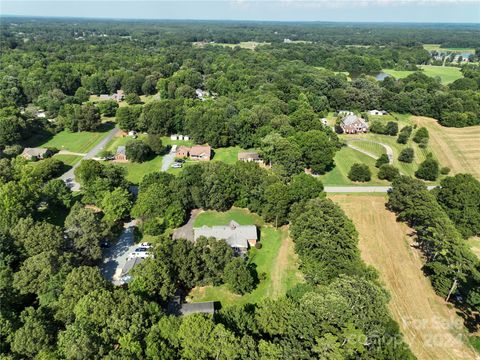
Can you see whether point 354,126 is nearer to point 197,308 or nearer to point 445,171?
point 445,171

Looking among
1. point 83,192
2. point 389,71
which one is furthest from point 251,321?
point 389,71

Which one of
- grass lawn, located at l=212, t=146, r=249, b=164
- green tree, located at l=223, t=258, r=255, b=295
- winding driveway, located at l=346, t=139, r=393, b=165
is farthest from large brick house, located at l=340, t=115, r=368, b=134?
green tree, located at l=223, t=258, r=255, b=295

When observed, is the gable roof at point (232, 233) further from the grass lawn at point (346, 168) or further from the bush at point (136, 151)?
the bush at point (136, 151)

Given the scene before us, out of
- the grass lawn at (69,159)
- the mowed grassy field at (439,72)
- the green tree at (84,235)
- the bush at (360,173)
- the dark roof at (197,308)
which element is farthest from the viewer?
the mowed grassy field at (439,72)

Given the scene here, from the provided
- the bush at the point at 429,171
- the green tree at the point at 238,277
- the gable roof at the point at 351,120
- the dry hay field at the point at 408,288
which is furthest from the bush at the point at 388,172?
the green tree at the point at 238,277

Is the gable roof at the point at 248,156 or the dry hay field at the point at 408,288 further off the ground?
the gable roof at the point at 248,156

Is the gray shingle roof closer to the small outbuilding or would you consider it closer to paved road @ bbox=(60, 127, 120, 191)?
paved road @ bbox=(60, 127, 120, 191)
